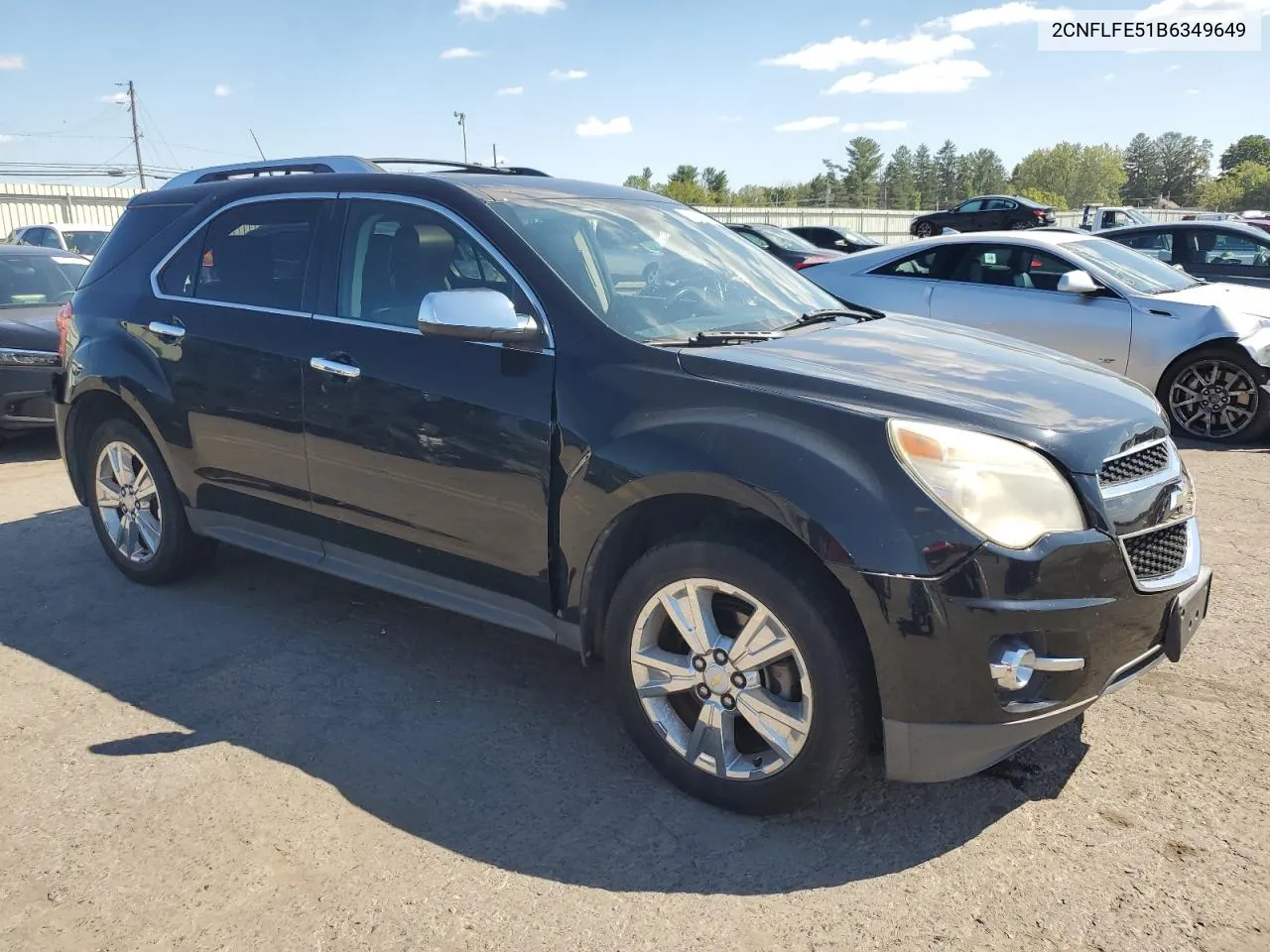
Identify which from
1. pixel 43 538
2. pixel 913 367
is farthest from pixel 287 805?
pixel 43 538

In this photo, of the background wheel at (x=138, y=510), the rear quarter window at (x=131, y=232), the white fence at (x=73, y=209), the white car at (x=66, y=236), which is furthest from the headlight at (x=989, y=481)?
the white fence at (x=73, y=209)

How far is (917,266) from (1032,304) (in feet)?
3.57

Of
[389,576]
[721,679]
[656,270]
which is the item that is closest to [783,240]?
[656,270]

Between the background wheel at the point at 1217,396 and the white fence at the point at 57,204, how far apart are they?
107 feet

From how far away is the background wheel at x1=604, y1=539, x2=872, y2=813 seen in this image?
2.74 meters

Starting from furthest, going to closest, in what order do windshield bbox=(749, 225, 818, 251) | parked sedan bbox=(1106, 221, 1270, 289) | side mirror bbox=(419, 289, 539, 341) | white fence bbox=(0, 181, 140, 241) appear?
white fence bbox=(0, 181, 140, 241), windshield bbox=(749, 225, 818, 251), parked sedan bbox=(1106, 221, 1270, 289), side mirror bbox=(419, 289, 539, 341)

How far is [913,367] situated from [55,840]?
9.50ft

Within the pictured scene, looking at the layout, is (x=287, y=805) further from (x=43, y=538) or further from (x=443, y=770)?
(x=43, y=538)

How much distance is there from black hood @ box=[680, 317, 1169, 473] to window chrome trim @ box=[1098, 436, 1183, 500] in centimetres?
3

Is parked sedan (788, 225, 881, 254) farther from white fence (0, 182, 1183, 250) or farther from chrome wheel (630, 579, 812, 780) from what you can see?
chrome wheel (630, 579, 812, 780)

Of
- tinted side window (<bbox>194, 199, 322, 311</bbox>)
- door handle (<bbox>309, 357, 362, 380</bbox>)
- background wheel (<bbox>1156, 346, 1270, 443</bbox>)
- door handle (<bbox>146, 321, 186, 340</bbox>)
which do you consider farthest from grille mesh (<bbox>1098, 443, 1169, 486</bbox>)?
background wheel (<bbox>1156, 346, 1270, 443</bbox>)

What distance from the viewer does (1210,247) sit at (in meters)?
10.5

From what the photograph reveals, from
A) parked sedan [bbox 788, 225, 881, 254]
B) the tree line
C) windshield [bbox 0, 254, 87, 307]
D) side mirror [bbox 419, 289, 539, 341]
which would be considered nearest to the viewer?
side mirror [bbox 419, 289, 539, 341]

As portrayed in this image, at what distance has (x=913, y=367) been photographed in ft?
10.5
